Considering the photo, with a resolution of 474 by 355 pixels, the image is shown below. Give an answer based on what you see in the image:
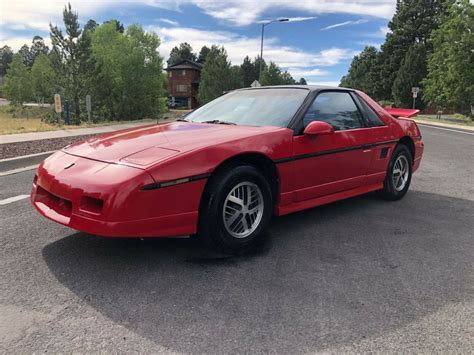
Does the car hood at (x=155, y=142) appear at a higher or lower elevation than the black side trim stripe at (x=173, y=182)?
higher

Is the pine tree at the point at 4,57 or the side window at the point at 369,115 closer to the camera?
the side window at the point at 369,115

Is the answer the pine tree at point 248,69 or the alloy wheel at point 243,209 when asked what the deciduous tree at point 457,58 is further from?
the pine tree at point 248,69

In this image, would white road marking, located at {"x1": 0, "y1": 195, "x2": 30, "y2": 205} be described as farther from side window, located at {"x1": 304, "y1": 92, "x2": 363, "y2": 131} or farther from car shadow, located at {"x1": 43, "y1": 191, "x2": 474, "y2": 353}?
side window, located at {"x1": 304, "y1": 92, "x2": 363, "y2": 131}

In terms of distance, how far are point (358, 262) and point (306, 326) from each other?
3.59 feet

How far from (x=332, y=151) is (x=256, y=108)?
2.82 feet

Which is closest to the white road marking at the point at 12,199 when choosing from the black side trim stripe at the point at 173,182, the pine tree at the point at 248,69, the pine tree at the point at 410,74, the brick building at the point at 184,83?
the black side trim stripe at the point at 173,182

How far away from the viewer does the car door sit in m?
3.82

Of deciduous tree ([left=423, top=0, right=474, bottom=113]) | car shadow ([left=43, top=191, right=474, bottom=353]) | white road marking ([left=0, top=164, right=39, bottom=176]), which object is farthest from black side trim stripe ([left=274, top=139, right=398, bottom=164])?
deciduous tree ([left=423, top=0, right=474, bottom=113])

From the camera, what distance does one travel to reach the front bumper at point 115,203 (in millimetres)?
2758

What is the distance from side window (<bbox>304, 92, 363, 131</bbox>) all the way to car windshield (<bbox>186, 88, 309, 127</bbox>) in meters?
0.16

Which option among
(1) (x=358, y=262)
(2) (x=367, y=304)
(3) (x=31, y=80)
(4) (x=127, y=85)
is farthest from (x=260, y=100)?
(3) (x=31, y=80)

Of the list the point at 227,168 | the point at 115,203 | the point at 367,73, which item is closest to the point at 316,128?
the point at 227,168

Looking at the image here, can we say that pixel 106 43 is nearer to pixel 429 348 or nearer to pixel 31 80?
pixel 31 80

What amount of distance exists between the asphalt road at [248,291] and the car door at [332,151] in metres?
0.43
